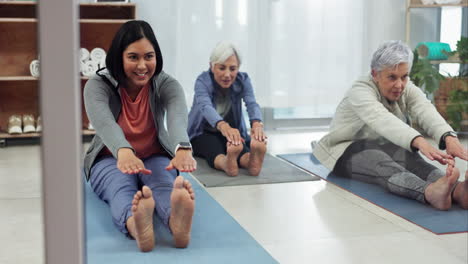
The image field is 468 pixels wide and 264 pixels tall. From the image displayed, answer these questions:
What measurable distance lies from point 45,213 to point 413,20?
1.20m

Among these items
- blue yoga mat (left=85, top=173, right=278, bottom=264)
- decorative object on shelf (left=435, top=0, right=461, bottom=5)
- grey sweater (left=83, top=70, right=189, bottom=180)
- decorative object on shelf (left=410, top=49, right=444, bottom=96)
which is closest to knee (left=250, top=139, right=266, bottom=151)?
blue yoga mat (left=85, top=173, right=278, bottom=264)

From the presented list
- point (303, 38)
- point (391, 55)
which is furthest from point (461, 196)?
point (303, 38)

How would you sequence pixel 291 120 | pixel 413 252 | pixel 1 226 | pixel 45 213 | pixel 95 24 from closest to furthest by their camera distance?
pixel 45 213 < pixel 95 24 < pixel 1 226 < pixel 413 252 < pixel 291 120

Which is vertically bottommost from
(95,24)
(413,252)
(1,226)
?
(413,252)

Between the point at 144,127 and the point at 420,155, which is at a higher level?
the point at 144,127

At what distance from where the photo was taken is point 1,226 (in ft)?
4.06

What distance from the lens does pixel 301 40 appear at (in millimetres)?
1848

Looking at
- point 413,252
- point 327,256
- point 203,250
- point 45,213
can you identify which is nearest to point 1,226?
point 45,213

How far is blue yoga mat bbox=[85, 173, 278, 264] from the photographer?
124 centimetres

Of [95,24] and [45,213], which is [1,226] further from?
[95,24]

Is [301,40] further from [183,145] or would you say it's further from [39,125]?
[39,125]

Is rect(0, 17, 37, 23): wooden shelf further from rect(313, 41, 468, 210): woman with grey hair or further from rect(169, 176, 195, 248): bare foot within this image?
rect(313, 41, 468, 210): woman with grey hair

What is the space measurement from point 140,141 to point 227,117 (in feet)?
1.91

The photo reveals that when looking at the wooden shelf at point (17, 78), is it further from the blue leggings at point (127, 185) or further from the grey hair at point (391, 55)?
the grey hair at point (391, 55)
